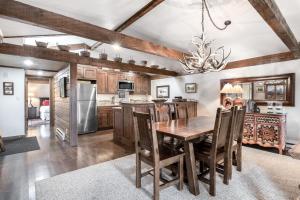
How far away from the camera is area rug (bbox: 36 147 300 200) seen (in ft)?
6.68

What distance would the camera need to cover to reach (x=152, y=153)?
75.3 inches

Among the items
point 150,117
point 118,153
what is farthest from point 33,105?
point 150,117

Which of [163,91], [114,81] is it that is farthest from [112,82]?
[163,91]

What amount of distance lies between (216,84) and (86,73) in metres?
4.34

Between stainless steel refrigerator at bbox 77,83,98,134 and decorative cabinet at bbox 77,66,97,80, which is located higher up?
decorative cabinet at bbox 77,66,97,80

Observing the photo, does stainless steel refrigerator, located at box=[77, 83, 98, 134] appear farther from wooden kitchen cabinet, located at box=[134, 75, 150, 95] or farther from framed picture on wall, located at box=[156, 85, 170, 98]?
framed picture on wall, located at box=[156, 85, 170, 98]

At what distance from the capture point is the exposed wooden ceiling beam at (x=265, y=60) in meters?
3.81

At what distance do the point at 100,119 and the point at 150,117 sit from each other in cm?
459

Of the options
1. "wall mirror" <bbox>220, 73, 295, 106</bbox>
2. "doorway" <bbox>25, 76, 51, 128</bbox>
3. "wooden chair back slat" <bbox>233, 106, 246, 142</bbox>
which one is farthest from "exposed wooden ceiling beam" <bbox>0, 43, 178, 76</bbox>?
"doorway" <bbox>25, 76, 51, 128</bbox>

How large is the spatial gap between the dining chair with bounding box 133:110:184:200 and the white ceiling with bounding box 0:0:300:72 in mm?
1821

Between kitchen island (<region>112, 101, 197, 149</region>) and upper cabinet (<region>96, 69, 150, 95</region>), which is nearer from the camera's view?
kitchen island (<region>112, 101, 197, 149</region>)

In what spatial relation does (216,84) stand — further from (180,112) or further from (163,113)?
(163,113)

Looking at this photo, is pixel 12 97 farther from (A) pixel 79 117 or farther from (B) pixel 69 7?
(B) pixel 69 7

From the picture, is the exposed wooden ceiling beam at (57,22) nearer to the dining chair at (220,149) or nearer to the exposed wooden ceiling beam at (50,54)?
the exposed wooden ceiling beam at (50,54)
